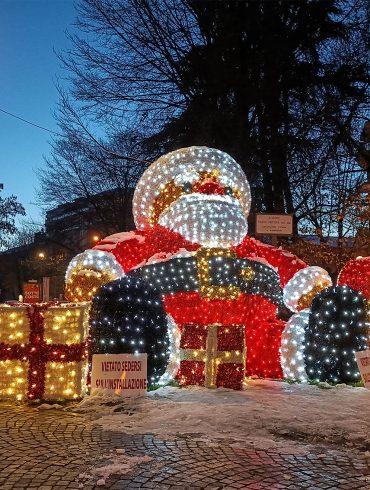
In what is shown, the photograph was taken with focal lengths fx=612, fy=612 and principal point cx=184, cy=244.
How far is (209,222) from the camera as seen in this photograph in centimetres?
789

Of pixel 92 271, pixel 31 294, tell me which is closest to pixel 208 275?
pixel 92 271

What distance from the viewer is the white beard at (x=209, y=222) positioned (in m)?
7.90

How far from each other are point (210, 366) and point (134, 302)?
1211mm

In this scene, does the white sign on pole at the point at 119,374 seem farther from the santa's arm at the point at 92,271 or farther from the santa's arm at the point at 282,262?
the santa's arm at the point at 282,262

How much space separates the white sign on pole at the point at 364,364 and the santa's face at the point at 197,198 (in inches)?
82.4

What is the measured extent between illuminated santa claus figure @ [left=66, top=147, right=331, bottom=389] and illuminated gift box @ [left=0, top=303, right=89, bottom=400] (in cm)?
32

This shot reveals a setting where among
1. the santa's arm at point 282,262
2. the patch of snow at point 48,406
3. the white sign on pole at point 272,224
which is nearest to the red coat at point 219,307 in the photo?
the santa's arm at point 282,262

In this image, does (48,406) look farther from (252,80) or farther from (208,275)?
(252,80)

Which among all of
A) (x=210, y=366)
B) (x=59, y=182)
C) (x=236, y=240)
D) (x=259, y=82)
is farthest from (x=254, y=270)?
(x=59, y=182)

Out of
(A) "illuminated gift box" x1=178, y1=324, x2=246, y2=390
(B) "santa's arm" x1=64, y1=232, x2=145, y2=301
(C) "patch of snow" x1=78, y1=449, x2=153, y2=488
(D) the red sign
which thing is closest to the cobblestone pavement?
(C) "patch of snow" x1=78, y1=449, x2=153, y2=488

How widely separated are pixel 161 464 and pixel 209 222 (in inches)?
159

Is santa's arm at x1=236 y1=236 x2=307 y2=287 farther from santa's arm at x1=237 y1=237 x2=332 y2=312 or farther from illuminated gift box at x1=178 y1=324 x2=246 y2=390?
illuminated gift box at x1=178 y1=324 x2=246 y2=390

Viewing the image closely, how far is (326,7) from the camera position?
656 inches

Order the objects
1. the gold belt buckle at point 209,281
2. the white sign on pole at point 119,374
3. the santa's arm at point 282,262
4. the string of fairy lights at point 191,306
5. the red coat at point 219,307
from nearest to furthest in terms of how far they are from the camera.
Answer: the white sign on pole at point 119,374, the string of fairy lights at point 191,306, the gold belt buckle at point 209,281, the red coat at point 219,307, the santa's arm at point 282,262
